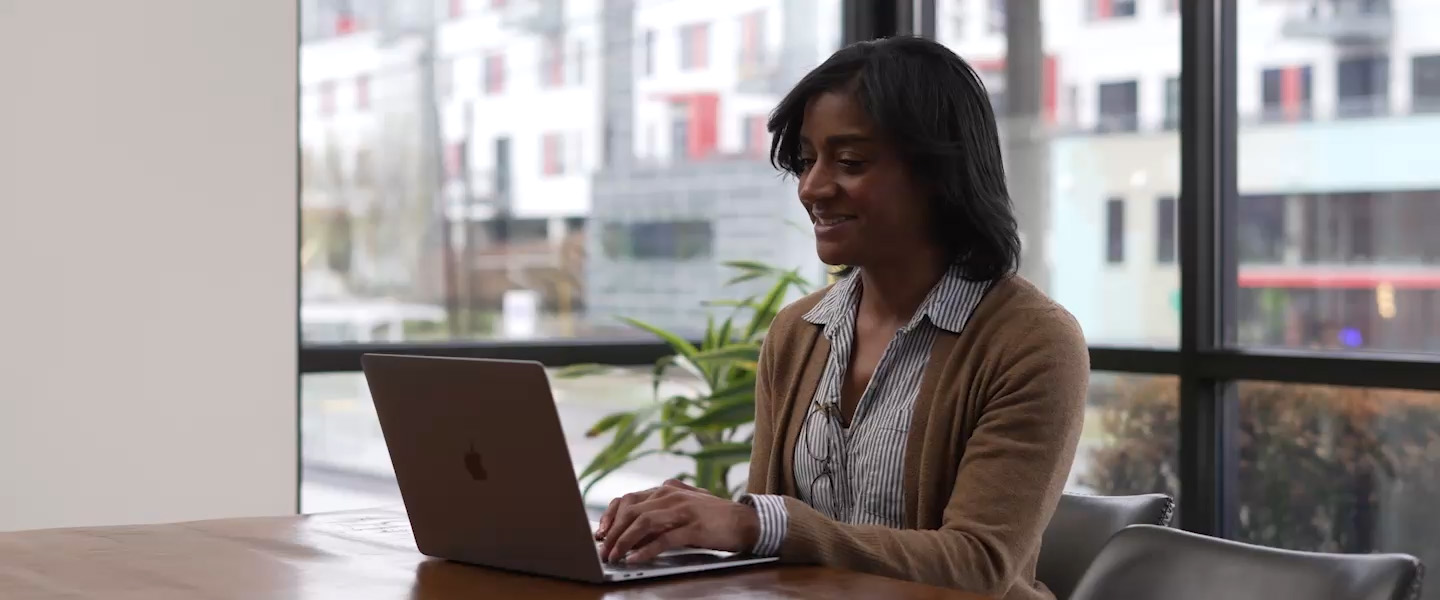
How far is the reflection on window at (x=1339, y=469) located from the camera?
3.36m

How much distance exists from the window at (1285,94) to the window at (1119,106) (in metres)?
0.37

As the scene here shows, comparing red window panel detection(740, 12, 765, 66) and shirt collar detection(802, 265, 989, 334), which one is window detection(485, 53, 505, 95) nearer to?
red window panel detection(740, 12, 765, 66)

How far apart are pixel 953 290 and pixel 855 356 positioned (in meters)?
0.19

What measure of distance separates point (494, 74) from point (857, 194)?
220 centimetres

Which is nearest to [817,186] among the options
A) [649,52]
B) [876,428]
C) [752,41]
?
[876,428]

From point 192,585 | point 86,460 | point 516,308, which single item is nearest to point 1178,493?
point 516,308

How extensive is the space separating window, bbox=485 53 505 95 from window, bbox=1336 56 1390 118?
2081 mm

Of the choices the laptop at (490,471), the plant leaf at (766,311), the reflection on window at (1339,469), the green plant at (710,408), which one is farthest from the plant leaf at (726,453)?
the laptop at (490,471)

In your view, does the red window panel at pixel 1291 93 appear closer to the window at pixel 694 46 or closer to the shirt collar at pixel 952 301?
the window at pixel 694 46

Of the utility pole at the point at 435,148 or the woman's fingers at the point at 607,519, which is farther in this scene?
the utility pole at the point at 435,148

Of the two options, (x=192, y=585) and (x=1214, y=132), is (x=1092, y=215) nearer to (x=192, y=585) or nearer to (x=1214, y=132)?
(x=1214, y=132)

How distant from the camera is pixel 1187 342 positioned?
3.71 m

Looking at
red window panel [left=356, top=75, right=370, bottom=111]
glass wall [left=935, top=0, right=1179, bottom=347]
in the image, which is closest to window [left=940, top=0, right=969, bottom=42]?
glass wall [left=935, top=0, right=1179, bottom=347]

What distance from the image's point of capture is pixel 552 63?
418 cm
